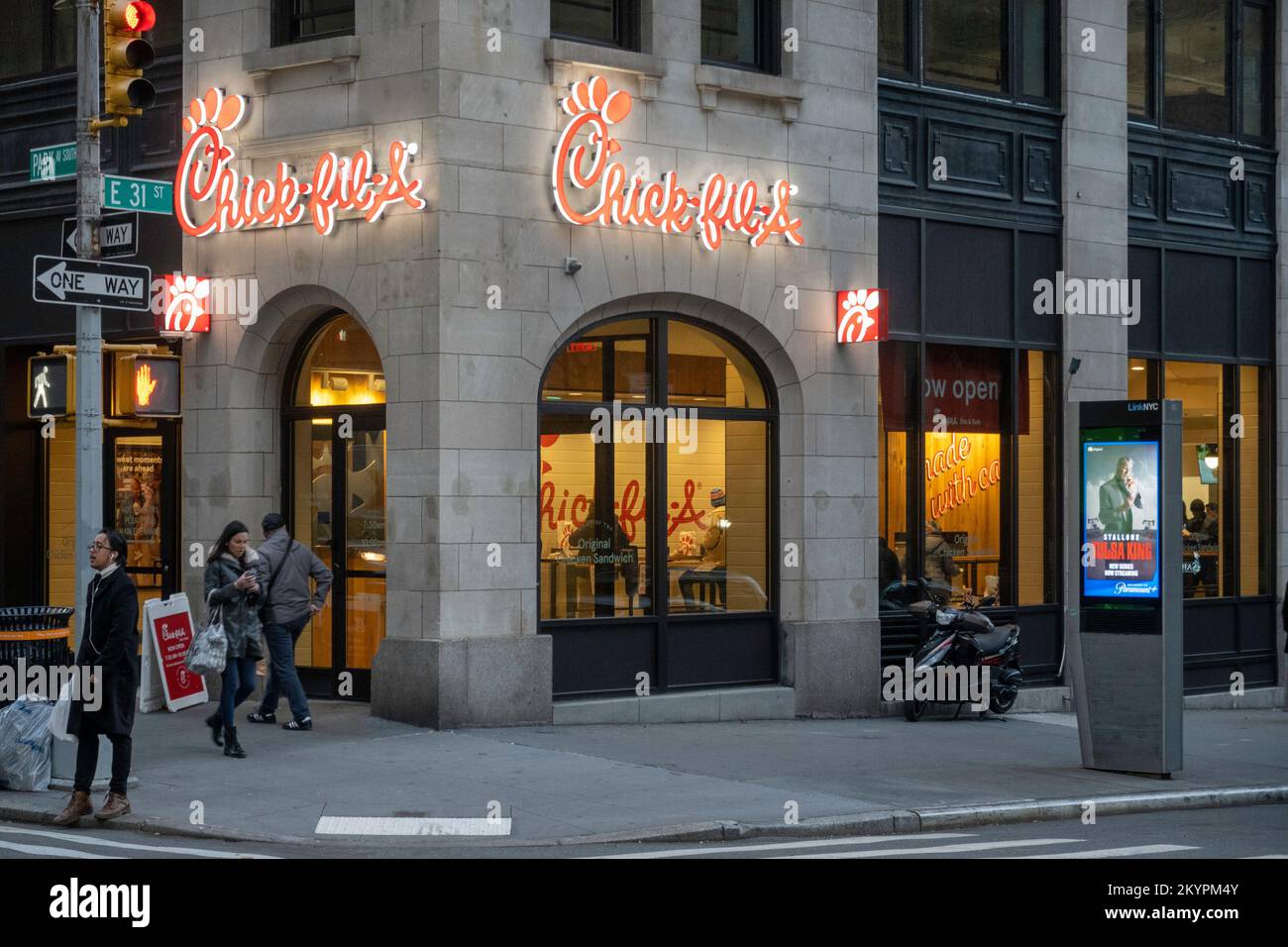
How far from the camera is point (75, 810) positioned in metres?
11.4

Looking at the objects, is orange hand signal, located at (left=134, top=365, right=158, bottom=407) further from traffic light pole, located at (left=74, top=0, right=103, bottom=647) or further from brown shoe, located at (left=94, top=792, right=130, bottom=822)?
brown shoe, located at (left=94, top=792, right=130, bottom=822)

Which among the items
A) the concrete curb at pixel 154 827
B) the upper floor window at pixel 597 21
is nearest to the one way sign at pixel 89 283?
the concrete curb at pixel 154 827

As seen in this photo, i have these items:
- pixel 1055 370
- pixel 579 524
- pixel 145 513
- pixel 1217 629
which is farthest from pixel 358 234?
pixel 1217 629

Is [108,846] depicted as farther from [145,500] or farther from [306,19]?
[306,19]

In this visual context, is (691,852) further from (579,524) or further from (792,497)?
(792,497)

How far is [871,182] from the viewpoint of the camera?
60.0 feet

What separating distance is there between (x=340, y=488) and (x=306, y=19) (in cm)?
469

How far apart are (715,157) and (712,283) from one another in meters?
1.29

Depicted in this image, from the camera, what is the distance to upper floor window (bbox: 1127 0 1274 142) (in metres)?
21.3

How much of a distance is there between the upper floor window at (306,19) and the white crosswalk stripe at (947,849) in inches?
389

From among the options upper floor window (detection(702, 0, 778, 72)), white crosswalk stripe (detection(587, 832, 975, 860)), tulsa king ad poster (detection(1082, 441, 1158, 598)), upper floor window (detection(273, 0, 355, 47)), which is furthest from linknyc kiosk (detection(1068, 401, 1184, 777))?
upper floor window (detection(273, 0, 355, 47))

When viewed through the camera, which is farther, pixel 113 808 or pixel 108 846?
pixel 113 808

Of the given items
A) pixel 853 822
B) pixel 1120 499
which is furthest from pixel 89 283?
pixel 1120 499
